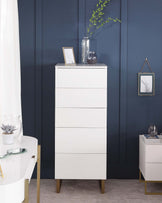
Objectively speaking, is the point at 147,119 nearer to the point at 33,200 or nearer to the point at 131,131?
the point at 131,131

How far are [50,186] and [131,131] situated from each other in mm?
1132

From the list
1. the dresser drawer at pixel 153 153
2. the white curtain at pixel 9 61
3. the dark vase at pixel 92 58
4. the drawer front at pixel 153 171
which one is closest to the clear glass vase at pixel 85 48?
the dark vase at pixel 92 58

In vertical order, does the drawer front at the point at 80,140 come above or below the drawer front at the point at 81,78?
below

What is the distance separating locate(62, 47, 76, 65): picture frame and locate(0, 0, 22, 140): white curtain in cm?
54

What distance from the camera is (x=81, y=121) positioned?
3.53 metres

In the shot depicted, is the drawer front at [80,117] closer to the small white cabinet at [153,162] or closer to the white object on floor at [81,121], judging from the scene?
the white object on floor at [81,121]

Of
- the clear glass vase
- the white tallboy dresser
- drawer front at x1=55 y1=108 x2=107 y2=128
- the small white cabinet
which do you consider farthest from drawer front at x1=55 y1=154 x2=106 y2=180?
the clear glass vase

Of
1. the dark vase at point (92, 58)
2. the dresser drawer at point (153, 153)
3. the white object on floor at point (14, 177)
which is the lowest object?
the dresser drawer at point (153, 153)

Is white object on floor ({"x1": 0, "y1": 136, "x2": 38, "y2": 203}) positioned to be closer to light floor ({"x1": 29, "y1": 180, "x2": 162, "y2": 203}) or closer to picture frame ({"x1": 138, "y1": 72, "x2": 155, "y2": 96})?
light floor ({"x1": 29, "y1": 180, "x2": 162, "y2": 203})

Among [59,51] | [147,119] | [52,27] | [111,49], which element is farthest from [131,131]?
[52,27]

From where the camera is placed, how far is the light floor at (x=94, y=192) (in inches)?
135

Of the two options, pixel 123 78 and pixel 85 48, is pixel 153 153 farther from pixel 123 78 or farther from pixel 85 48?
pixel 85 48

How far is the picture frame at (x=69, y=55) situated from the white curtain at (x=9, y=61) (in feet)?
1.76

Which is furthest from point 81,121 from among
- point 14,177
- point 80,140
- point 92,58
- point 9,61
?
point 14,177
